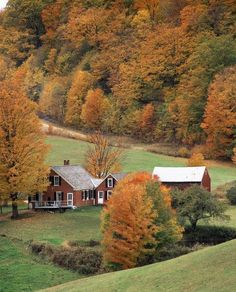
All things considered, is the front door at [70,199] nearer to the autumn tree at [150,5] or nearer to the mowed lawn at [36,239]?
the mowed lawn at [36,239]

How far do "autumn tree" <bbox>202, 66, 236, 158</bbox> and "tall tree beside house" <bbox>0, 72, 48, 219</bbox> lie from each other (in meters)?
36.1

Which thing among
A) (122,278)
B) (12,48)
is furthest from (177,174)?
(12,48)

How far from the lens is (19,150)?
60.9 m

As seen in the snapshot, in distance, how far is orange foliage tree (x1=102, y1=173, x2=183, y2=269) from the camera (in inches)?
1818

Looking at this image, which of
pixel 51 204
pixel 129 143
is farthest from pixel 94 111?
pixel 51 204

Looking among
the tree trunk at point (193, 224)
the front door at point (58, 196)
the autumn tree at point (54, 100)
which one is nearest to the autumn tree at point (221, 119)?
the autumn tree at point (54, 100)

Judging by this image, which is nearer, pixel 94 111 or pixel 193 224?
pixel 193 224

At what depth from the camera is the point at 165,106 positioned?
108250mm

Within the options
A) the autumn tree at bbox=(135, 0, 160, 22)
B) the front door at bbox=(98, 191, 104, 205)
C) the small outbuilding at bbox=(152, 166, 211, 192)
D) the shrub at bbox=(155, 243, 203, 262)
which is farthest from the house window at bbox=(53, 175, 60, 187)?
the autumn tree at bbox=(135, 0, 160, 22)

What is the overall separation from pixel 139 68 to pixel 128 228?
70.9 m

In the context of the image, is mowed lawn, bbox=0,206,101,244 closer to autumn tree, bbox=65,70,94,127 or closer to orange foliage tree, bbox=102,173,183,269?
orange foliage tree, bbox=102,173,183,269

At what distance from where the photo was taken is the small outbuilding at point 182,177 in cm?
6712

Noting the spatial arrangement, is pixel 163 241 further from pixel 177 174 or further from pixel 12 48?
pixel 12 48

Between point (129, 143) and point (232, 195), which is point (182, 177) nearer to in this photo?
point (232, 195)
